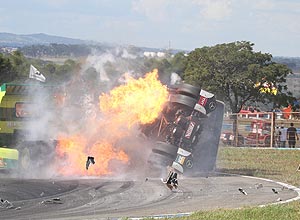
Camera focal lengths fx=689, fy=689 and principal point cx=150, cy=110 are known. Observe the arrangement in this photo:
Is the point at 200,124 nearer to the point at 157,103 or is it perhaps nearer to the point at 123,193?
the point at 157,103

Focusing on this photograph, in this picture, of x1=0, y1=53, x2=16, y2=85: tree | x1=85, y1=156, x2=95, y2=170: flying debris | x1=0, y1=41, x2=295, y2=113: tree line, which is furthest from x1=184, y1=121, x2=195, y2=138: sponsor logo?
x1=0, y1=41, x2=295, y2=113: tree line

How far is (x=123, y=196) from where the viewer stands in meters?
15.5

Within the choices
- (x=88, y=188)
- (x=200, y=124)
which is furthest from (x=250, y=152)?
(x=88, y=188)

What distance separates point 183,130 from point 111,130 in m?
2.14

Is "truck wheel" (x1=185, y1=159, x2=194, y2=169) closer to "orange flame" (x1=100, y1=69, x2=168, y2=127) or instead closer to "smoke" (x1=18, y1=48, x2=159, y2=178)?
"smoke" (x1=18, y1=48, x2=159, y2=178)

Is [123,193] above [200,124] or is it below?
below

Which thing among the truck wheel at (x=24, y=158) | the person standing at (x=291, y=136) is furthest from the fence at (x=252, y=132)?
the truck wheel at (x=24, y=158)

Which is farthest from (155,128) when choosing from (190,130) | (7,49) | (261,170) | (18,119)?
(7,49)

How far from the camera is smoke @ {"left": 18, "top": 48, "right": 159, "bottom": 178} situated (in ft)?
64.4

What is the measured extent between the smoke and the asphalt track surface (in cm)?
121

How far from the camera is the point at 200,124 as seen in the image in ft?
65.1

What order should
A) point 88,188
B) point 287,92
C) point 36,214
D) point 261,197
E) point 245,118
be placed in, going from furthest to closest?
1. point 287,92
2. point 245,118
3. point 88,188
4. point 261,197
5. point 36,214

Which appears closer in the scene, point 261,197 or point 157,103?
point 261,197

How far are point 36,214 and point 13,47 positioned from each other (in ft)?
149
